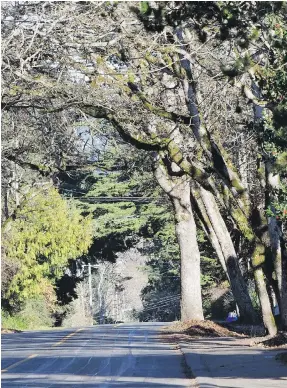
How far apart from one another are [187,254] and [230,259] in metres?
5.80

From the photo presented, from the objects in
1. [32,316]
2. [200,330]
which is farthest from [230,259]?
[32,316]

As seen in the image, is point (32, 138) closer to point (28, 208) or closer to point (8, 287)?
point (28, 208)

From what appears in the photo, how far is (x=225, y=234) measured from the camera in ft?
107

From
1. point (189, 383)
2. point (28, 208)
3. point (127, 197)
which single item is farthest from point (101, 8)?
point (127, 197)

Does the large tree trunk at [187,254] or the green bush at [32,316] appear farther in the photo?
the green bush at [32,316]

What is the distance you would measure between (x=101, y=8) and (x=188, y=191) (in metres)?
17.1

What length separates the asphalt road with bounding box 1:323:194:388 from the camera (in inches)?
674

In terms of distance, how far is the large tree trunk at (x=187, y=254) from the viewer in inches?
1417

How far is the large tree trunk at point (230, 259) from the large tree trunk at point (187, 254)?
101 inches

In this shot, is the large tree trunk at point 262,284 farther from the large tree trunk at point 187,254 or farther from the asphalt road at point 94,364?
the large tree trunk at point 187,254

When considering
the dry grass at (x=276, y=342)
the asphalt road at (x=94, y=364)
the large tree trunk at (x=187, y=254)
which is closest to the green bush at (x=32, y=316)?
the large tree trunk at (x=187, y=254)

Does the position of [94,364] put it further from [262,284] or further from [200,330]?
[200,330]

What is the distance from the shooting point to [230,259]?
31688 mm

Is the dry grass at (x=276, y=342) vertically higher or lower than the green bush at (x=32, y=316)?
lower
